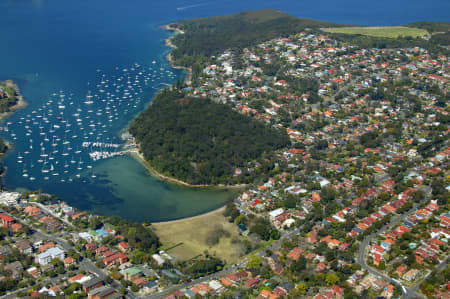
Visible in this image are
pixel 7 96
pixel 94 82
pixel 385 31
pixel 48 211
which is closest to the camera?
pixel 48 211

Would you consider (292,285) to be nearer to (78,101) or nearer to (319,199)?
(319,199)

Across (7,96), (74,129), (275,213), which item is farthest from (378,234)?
(7,96)

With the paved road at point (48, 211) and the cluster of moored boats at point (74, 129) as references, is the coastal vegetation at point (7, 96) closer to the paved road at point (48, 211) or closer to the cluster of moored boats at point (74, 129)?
the cluster of moored boats at point (74, 129)

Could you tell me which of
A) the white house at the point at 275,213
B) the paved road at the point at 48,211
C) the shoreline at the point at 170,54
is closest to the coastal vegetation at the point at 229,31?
the shoreline at the point at 170,54

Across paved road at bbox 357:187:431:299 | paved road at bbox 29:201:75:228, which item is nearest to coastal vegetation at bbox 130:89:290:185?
paved road at bbox 29:201:75:228

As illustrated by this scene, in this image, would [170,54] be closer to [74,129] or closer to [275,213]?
[74,129]

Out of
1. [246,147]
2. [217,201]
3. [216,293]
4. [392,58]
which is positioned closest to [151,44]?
[392,58]
